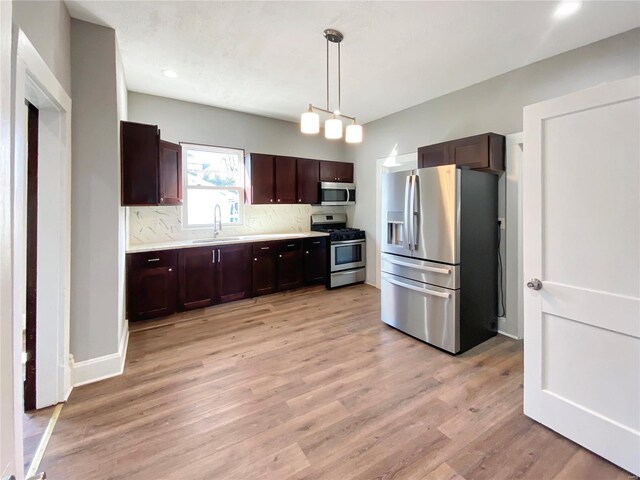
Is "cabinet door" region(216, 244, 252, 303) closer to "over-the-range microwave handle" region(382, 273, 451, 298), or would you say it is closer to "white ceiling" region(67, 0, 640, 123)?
"over-the-range microwave handle" region(382, 273, 451, 298)

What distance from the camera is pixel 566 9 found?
2.19m

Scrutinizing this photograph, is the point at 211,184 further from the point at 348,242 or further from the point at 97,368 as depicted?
the point at 97,368

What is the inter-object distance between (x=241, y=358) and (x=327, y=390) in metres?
0.91

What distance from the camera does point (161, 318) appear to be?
11.9 ft

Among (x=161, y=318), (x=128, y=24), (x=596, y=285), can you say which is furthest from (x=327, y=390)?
(x=128, y=24)

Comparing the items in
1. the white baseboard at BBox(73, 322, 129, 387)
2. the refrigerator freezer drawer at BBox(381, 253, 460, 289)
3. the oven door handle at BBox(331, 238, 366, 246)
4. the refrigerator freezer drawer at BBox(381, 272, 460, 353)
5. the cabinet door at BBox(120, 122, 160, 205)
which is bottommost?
the white baseboard at BBox(73, 322, 129, 387)

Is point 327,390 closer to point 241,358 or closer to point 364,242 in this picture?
point 241,358

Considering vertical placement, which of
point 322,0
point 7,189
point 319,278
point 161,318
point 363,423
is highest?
point 322,0

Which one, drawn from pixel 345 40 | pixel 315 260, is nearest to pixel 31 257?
pixel 345 40

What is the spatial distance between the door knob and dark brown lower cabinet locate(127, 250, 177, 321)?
3.53 meters

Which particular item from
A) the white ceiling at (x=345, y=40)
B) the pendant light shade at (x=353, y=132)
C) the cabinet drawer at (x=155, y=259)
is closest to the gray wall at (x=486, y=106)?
the white ceiling at (x=345, y=40)

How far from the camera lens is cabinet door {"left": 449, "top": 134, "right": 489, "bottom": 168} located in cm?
306

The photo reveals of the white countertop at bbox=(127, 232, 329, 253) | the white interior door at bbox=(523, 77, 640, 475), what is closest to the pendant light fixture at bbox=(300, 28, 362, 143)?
the white interior door at bbox=(523, 77, 640, 475)

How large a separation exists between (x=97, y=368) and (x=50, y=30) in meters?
2.34
